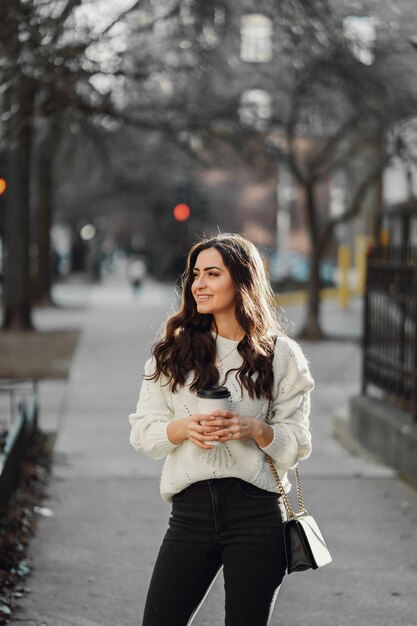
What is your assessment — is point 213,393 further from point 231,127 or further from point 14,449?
point 231,127

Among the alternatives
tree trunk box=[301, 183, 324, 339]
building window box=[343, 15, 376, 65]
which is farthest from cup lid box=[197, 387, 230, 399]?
tree trunk box=[301, 183, 324, 339]

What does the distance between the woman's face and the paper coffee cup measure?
383 mm

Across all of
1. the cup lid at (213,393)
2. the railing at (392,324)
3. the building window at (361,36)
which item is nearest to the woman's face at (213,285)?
the cup lid at (213,393)

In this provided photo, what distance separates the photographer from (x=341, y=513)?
739cm

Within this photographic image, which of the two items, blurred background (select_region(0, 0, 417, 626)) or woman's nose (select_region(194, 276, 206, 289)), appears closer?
woman's nose (select_region(194, 276, 206, 289))

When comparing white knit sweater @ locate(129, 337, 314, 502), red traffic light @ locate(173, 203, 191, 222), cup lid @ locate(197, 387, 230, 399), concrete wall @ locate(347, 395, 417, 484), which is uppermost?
red traffic light @ locate(173, 203, 191, 222)

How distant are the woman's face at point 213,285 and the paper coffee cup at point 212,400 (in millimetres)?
383

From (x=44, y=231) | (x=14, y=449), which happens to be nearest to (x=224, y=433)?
(x=14, y=449)

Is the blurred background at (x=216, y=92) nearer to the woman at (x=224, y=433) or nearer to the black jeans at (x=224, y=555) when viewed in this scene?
the woman at (x=224, y=433)

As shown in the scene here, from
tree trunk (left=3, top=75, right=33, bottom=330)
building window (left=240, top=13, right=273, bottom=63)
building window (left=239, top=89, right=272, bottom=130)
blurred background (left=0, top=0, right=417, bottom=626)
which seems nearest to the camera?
blurred background (left=0, top=0, right=417, bottom=626)

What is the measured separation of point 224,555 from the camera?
11.5ft

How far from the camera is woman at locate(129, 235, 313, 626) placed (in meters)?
3.45

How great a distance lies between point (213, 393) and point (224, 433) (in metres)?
0.13

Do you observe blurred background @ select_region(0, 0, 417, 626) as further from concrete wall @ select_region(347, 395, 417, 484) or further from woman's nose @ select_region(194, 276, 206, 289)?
woman's nose @ select_region(194, 276, 206, 289)
